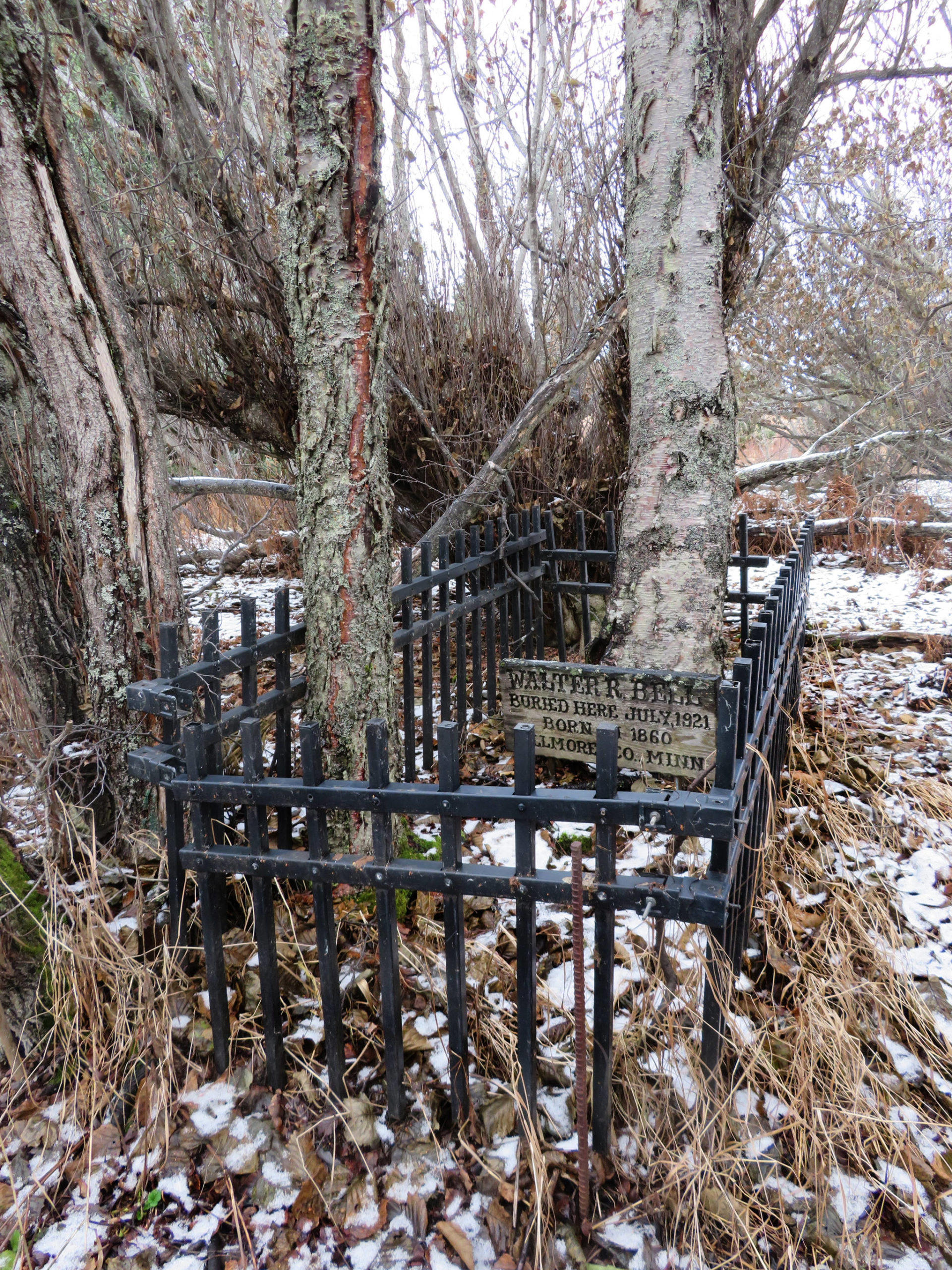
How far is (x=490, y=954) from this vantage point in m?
2.36

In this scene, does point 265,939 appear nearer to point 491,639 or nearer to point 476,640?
point 476,640

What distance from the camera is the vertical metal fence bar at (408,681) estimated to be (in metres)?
3.44

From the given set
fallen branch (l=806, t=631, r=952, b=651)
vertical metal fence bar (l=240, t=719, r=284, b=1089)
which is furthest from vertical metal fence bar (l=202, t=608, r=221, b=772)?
fallen branch (l=806, t=631, r=952, b=651)

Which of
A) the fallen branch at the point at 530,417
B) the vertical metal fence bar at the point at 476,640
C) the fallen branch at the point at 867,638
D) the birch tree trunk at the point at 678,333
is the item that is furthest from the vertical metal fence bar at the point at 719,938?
the fallen branch at the point at 867,638

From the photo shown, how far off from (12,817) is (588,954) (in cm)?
190

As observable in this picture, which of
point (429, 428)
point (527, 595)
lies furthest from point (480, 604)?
point (429, 428)

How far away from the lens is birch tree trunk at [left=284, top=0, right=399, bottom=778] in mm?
2270

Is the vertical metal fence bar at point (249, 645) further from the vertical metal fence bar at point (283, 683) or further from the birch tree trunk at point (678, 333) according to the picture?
the birch tree trunk at point (678, 333)

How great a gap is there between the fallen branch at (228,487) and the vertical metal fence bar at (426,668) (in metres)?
1.73

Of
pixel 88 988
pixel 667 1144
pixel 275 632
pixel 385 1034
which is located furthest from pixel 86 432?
pixel 667 1144

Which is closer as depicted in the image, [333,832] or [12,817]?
[12,817]

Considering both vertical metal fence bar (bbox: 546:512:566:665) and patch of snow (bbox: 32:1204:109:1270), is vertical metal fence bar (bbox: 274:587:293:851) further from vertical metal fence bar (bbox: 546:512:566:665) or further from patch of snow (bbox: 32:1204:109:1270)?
vertical metal fence bar (bbox: 546:512:566:665)

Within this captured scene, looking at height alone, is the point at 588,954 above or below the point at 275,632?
below

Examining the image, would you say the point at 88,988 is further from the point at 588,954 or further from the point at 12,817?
the point at 588,954
